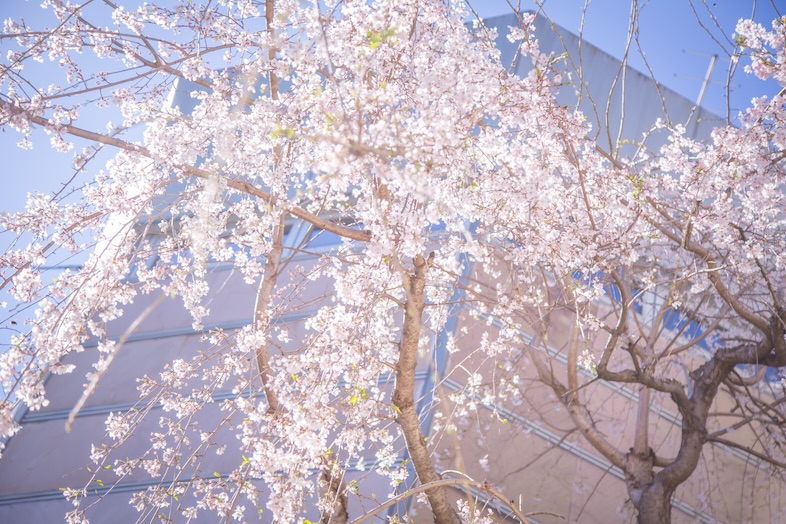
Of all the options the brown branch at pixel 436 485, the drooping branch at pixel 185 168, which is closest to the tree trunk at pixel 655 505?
the brown branch at pixel 436 485

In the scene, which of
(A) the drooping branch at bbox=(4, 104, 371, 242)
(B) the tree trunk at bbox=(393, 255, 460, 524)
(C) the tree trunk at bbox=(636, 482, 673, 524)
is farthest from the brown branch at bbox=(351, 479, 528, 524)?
(C) the tree trunk at bbox=(636, 482, 673, 524)

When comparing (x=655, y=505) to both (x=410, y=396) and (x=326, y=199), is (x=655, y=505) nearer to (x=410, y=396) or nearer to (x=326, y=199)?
(x=410, y=396)

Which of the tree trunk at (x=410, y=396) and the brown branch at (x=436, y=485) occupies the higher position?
the tree trunk at (x=410, y=396)

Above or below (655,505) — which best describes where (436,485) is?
below

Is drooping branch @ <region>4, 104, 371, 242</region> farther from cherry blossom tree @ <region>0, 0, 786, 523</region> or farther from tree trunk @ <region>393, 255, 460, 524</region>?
tree trunk @ <region>393, 255, 460, 524</region>

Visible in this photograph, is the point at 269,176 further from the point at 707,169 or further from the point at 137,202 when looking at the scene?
the point at 707,169

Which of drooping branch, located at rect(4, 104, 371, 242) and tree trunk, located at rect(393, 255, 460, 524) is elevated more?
drooping branch, located at rect(4, 104, 371, 242)

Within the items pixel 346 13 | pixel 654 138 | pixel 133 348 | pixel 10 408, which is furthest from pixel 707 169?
pixel 133 348

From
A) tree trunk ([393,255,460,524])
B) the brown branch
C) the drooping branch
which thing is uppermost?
the drooping branch

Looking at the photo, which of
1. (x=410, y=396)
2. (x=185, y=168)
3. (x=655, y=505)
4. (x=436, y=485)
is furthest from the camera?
(x=655, y=505)

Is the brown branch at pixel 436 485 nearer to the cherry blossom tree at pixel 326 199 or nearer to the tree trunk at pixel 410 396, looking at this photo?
the cherry blossom tree at pixel 326 199

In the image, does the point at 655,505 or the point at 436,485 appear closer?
the point at 436,485

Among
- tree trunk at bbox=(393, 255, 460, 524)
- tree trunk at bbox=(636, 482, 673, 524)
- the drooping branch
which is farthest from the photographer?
tree trunk at bbox=(636, 482, 673, 524)

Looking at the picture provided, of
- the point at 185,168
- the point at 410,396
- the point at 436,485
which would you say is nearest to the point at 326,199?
the point at 185,168
